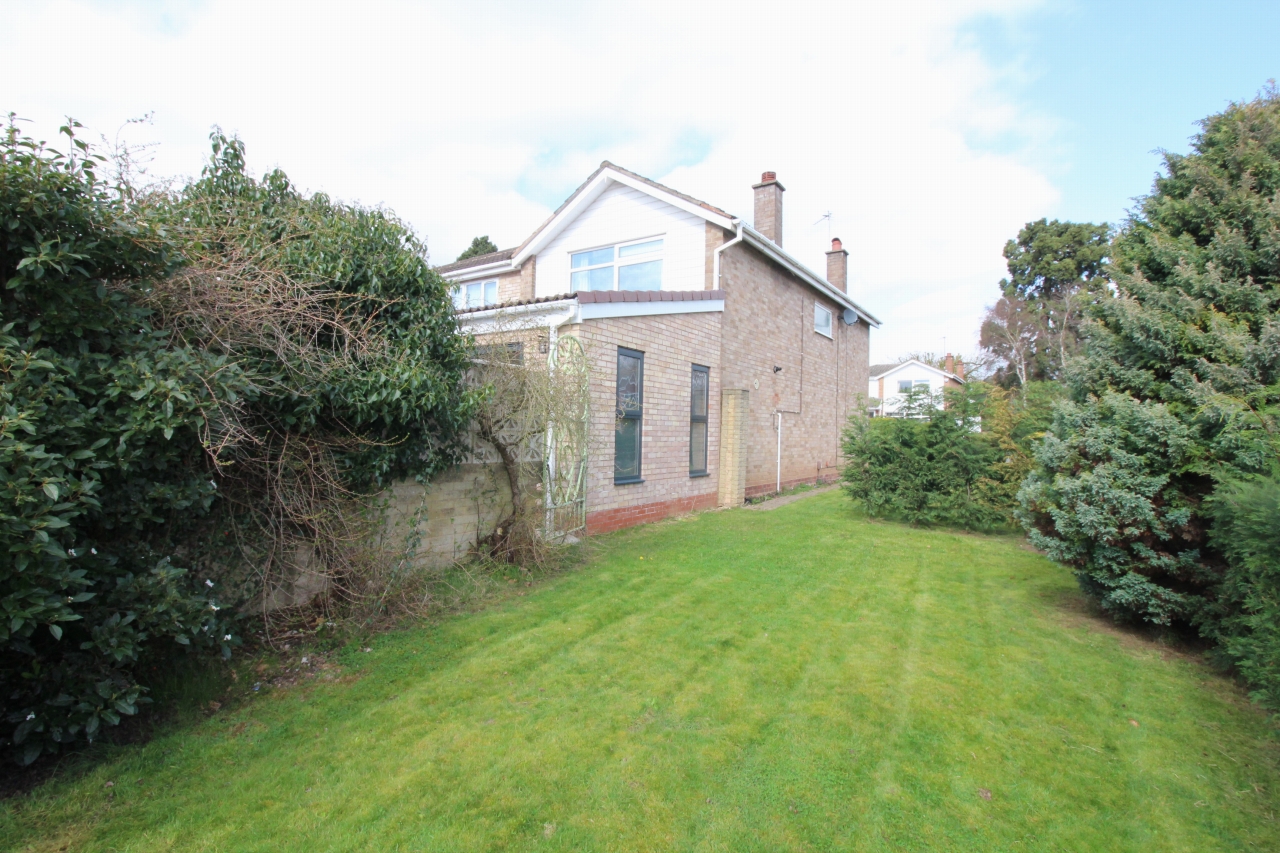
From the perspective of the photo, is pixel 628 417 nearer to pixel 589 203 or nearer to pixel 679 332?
pixel 679 332

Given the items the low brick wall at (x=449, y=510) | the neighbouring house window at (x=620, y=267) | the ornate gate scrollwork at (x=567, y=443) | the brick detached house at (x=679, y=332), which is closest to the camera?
the low brick wall at (x=449, y=510)

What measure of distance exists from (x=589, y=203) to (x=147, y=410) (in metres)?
12.3

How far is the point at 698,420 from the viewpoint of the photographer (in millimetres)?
11367

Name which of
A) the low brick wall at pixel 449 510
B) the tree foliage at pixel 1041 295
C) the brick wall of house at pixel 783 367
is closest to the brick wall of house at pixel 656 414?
the brick wall of house at pixel 783 367

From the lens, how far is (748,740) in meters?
3.46

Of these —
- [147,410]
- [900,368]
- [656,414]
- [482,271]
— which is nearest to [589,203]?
[482,271]

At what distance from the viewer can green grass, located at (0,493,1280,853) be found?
8.80 ft

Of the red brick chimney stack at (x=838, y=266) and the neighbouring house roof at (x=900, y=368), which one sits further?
the neighbouring house roof at (x=900, y=368)

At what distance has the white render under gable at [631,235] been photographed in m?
12.4

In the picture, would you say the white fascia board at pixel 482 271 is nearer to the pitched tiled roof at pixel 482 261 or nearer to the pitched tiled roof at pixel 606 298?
the pitched tiled roof at pixel 482 261

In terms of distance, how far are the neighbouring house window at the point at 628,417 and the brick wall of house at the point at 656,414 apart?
117mm

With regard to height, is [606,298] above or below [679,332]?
above

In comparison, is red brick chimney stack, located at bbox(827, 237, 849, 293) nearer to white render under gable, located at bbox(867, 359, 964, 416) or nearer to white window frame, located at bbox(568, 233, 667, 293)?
white window frame, located at bbox(568, 233, 667, 293)

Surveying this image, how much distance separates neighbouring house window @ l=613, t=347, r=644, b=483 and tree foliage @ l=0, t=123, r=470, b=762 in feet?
14.5
